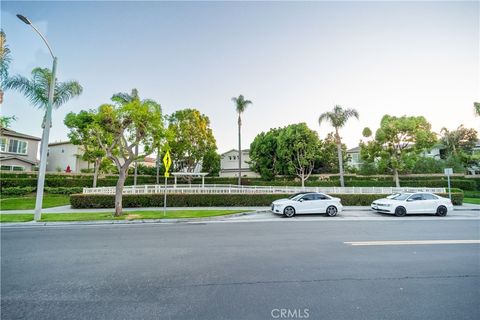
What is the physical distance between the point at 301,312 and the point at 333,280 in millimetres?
1381

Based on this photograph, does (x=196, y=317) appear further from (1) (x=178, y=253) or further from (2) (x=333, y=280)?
(1) (x=178, y=253)

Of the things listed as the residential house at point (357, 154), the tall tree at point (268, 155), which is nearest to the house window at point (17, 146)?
the tall tree at point (268, 155)

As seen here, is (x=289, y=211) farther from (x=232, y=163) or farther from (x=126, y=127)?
(x=232, y=163)

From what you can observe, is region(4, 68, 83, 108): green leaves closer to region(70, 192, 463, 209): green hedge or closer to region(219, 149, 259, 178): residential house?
region(70, 192, 463, 209): green hedge

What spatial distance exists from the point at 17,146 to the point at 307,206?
41.0 metres

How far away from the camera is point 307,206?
13086mm

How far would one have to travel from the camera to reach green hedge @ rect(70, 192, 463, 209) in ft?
52.6

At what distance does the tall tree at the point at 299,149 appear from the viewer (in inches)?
1093

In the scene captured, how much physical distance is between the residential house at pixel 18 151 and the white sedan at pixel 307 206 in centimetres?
3642

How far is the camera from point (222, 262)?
510 centimetres

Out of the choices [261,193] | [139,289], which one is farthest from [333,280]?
[261,193]

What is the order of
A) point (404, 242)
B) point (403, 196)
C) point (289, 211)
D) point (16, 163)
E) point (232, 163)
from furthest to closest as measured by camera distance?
1. point (232, 163)
2. point (16, 163)
3. point (403, 196)
4. point (289, 211)
5. point (404, 242)

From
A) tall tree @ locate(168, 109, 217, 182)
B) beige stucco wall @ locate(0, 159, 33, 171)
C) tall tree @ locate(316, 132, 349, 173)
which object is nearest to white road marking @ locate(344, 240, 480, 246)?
tall tree @ locate(168, 109, 217, 182)

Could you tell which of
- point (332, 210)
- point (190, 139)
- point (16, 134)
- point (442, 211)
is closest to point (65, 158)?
point (16, 134)
